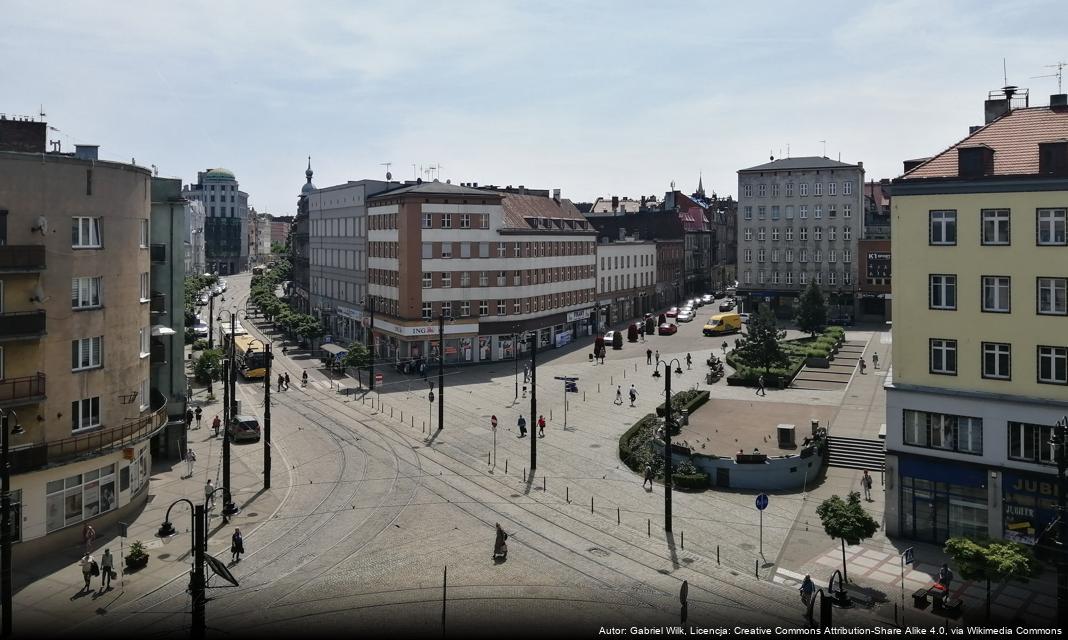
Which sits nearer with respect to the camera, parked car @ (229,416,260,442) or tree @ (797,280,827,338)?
parked car @ (229,416,260,442)

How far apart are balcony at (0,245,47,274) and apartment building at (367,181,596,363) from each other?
135 feet

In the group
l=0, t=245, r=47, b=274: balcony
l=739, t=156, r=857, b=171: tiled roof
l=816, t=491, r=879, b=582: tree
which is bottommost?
l=816, t=491, r=879, b=582: tree

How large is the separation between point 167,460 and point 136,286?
39.2 ft

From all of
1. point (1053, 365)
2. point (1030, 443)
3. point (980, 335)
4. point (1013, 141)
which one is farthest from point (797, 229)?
point (1030, 443)

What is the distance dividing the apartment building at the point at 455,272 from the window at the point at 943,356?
149ft

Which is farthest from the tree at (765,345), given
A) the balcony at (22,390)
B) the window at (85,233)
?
the balcony at (22,390)

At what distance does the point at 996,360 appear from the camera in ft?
97.9

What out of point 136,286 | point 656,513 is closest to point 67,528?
point 136,286

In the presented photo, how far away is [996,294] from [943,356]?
2925 millimetres

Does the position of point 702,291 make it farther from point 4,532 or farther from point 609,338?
point 4,532

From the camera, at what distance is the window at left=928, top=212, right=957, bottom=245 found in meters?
30.8

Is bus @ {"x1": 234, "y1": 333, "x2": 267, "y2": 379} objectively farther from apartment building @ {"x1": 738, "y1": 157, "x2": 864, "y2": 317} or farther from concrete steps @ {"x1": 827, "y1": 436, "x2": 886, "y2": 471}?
apartment building @ {"x1": 738, "y1": 157, "x2": 864, "y2": 317}

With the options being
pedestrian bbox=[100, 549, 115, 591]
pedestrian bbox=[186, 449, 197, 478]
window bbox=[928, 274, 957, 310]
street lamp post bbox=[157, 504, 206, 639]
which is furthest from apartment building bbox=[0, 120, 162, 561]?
window bbox=[928, 274, 957, 310]

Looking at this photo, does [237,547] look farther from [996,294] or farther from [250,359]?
[250,359]
